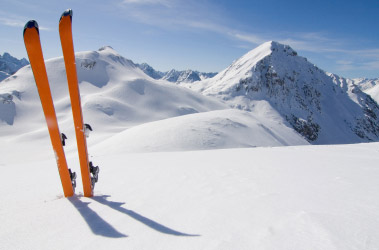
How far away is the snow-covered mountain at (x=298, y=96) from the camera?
117 meters

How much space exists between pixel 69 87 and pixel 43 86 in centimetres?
39

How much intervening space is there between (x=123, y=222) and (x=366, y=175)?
6.18 m

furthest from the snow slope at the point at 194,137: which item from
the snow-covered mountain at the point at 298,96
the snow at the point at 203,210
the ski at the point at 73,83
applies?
the snow-covered mountain at the point at 298,96

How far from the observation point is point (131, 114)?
6066cm

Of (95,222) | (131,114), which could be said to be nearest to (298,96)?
(131,114)

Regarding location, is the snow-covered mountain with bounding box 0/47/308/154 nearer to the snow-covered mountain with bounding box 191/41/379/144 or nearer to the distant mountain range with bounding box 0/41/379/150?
the distant mountain range with bounding box 0/41/379/150

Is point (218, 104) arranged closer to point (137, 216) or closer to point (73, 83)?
point (73, 83)

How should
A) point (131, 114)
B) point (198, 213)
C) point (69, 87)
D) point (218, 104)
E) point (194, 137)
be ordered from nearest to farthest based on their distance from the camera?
point (198, 213), point (69, 87), point (194, 137), point (131, 114), point (218, 104)

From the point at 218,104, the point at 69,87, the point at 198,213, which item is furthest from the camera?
the point at 218,104

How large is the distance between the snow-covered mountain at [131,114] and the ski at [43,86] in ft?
41.1

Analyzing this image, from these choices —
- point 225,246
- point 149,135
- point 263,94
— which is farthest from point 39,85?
point 263,94

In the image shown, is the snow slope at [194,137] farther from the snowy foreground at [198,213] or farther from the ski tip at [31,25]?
the ski tip at [31,25]

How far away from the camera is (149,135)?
19.9m

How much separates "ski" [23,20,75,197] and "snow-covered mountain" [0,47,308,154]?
493 inches
